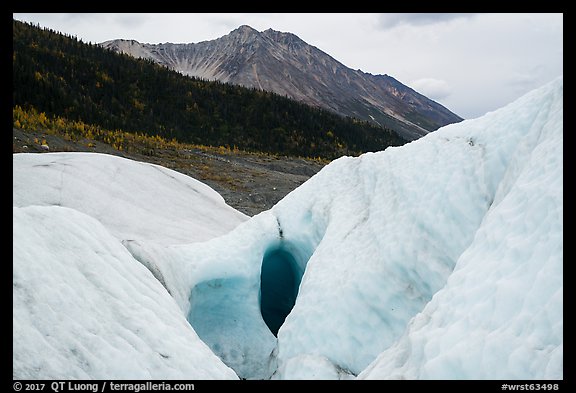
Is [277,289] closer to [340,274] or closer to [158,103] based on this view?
[340,274]

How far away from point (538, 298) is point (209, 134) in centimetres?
5192

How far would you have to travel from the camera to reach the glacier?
331 cm

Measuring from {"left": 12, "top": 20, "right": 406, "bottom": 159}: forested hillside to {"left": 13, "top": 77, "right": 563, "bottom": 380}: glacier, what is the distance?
→ 34150mm

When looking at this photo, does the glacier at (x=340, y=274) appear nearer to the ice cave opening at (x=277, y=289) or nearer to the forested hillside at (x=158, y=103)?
the ice cave opening at (x=277, y=289)

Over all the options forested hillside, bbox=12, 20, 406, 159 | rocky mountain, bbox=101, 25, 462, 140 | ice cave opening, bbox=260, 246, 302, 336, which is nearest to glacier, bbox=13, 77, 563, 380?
ice cave opening, bbox=260, 246, 302, 336

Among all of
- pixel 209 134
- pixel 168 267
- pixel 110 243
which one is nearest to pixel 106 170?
pixel 168 267

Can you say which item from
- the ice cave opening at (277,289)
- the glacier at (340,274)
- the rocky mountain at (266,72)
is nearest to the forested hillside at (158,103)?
the ice cave opening at (277,289)

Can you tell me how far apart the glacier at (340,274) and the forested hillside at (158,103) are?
34150 mm

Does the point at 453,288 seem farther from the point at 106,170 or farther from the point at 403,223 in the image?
the point at 106,170

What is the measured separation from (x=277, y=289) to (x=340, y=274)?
190 inches

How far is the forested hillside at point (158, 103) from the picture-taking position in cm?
4166

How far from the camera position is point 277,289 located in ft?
35.8

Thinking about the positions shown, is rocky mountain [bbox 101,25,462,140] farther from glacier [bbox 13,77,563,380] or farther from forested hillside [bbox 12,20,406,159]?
glacier [bbox 13,77,563,380]

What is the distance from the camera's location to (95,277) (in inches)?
177
